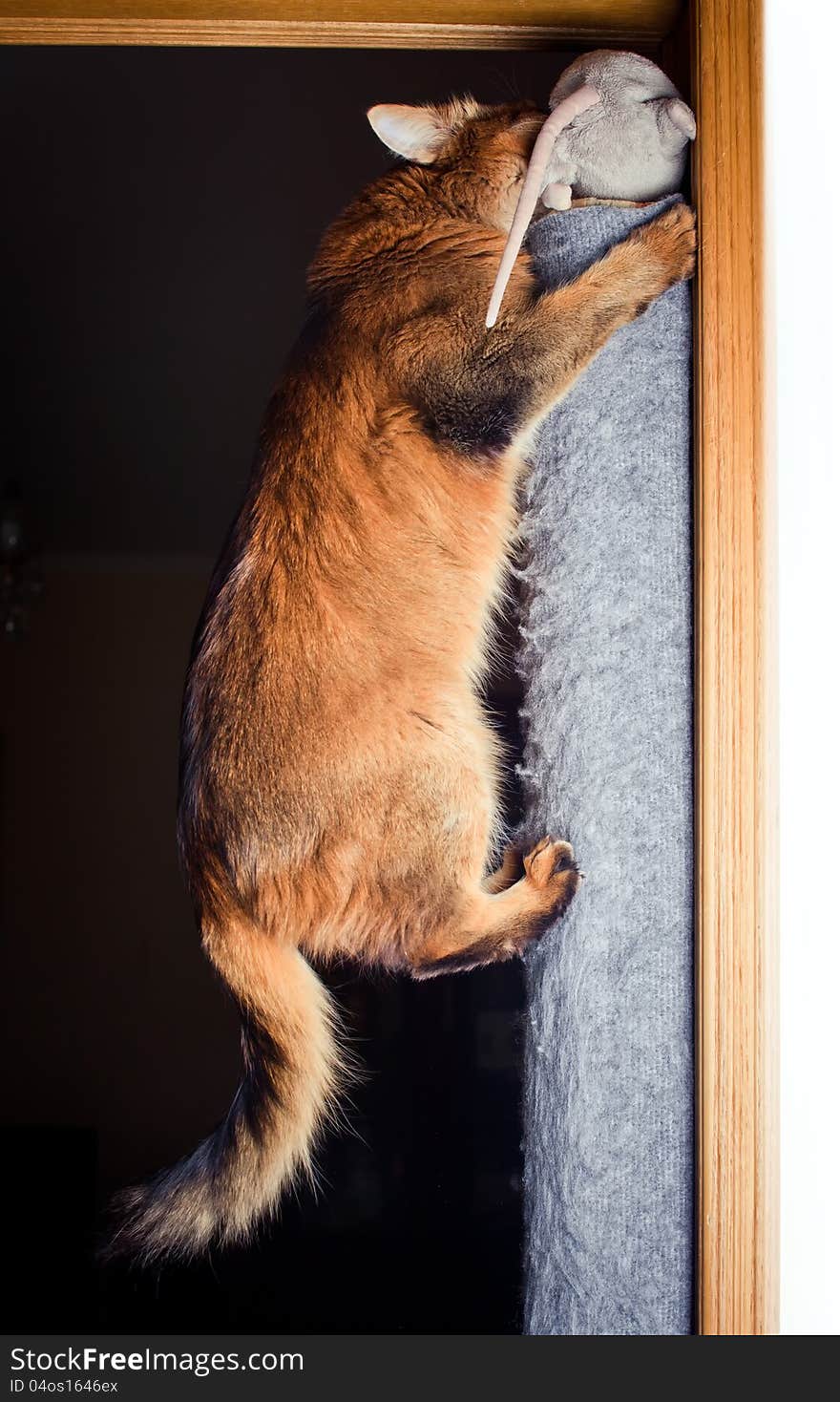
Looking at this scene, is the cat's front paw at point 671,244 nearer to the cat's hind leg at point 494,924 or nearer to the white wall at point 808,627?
the white wall at point 808,627

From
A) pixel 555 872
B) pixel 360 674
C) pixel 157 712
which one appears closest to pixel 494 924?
pixel 555 872

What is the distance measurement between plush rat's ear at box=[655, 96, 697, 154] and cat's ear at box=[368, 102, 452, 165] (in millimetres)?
214

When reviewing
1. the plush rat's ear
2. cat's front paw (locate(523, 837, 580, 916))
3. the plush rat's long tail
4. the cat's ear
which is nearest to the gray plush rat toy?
the plush rat's ear

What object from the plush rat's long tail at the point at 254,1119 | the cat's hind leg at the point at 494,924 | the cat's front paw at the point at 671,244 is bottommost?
the plush rat's long tail at the point at 254,1119

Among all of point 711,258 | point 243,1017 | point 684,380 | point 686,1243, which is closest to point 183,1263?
point 243,1017

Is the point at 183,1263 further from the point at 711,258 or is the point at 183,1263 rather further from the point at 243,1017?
the point at 711,258

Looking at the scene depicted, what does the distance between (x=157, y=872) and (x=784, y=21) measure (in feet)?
3.60

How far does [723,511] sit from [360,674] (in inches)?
15.5

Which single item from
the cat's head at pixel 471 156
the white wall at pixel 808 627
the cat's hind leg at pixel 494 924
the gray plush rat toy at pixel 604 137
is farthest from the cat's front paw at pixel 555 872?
the cat's head at pixel 471 156

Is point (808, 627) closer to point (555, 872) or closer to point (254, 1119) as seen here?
point (555, 872)

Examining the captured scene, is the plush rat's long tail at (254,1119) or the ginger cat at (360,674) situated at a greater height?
the ginger cat at (360,674)

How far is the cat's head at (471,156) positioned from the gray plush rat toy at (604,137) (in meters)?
0.04

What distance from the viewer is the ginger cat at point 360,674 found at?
37.5 inches

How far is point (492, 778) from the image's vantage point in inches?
38.0
